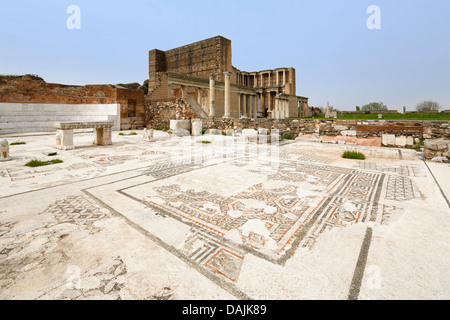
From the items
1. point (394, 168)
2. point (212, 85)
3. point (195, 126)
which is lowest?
point (394, 168)

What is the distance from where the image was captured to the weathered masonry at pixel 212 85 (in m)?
16.5

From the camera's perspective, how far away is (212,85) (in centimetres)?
1570

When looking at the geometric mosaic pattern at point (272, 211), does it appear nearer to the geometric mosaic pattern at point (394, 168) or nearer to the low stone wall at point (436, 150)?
the geometric mosaic pattern at point (394, 168)

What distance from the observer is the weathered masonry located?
16.5 metres

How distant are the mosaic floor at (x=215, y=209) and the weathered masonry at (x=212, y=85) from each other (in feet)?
33.9

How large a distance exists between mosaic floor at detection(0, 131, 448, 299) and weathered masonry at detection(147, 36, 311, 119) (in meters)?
10.3

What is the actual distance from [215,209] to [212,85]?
47.1ft

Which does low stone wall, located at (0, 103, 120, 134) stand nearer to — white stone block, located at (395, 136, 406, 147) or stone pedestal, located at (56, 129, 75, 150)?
stone pedestal, located at (56, 129, 75, 150)

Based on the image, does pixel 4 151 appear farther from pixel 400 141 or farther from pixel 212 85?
pixel 212 85

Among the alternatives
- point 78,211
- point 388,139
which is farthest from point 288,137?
point 78,211

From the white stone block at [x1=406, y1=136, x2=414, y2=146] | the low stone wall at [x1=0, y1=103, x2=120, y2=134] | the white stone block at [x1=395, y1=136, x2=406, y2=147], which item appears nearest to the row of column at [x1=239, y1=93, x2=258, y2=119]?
the low stone wall at [x1=0, y1=103, x2=120, y2=134]

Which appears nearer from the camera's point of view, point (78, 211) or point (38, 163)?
point (78, 211)

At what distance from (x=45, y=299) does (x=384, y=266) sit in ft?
7.13

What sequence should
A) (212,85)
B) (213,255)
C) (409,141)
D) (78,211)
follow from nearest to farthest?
(213,255) → (78,211) → (409,141) → (212,85)
